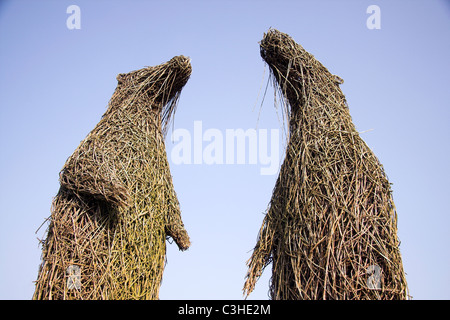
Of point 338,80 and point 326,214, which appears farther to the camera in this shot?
point 338,80

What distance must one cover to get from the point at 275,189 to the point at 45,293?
270 centimetres

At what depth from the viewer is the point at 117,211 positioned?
16.7 feet

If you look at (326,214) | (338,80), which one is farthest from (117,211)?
(338,80)

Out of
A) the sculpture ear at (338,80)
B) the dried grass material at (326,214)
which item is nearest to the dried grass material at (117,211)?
the dried grass material at (326,214)

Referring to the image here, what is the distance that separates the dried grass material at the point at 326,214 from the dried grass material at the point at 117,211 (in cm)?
126

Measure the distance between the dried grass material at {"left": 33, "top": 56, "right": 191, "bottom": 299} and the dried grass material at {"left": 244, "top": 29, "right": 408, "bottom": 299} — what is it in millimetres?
1261

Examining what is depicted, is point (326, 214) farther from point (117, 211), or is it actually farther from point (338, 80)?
point (117, 211)

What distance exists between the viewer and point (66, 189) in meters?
5.07

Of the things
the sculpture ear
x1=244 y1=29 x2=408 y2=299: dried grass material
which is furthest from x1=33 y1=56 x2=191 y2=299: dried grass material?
the sculpture ear

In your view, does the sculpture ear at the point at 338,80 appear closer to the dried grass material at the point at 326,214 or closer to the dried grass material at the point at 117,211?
the dried grass material at the point at 326,214

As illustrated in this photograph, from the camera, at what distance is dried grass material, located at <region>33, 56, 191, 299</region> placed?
469 cm

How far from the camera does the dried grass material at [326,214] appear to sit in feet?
14.2

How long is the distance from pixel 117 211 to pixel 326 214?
2.28 metres
